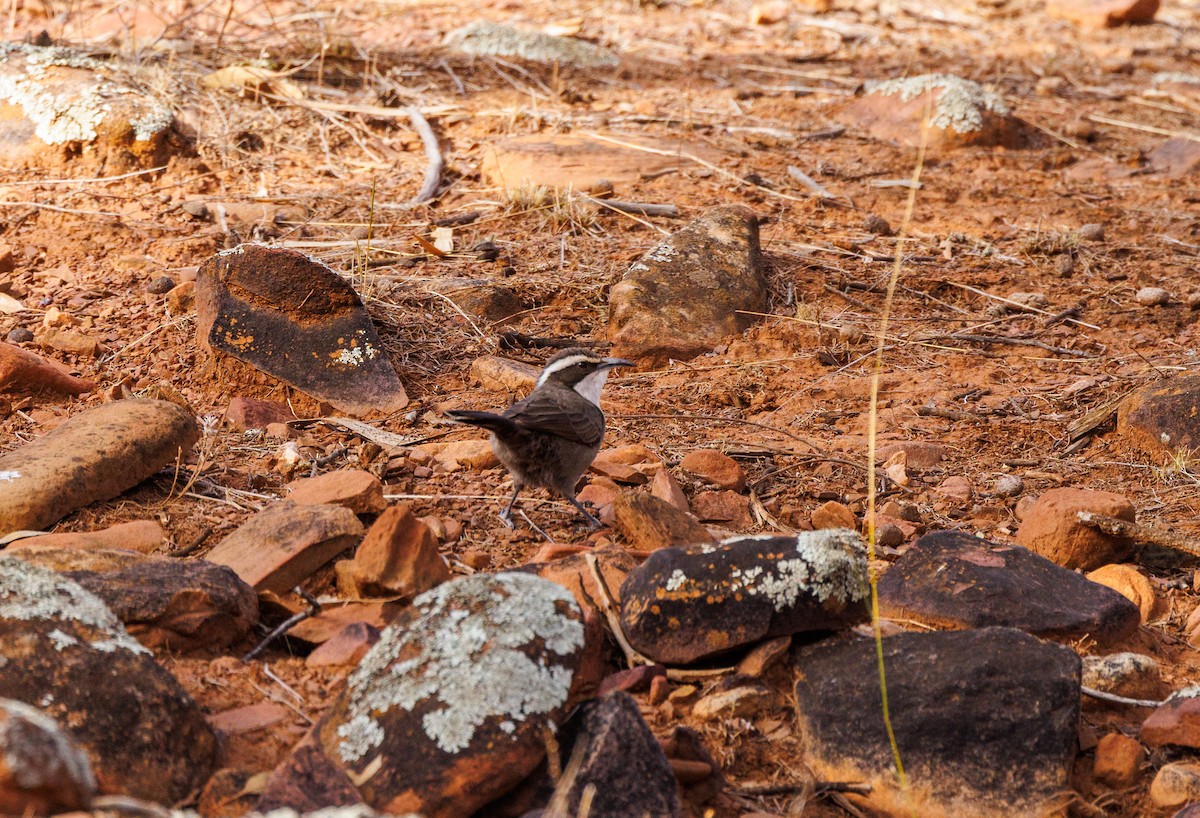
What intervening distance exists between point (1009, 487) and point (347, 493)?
108 inches

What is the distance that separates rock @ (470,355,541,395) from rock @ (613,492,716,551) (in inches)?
58.9

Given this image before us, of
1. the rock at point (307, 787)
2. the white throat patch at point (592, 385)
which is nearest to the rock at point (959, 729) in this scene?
the rock at point (307, 787)

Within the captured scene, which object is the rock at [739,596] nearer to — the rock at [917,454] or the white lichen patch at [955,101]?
the rock at [917,454]

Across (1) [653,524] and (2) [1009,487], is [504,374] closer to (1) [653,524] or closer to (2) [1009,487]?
(1) [653,524]

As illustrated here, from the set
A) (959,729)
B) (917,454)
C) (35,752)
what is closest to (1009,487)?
(917,454)

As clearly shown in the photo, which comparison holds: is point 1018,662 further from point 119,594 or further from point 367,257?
point 367,257

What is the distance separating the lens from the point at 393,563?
361 cm

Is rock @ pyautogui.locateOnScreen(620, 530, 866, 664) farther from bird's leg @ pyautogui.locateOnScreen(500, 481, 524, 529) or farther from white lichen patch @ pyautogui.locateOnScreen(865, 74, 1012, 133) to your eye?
white lichen patch @ pyautogui.locateOnScreen(865, 74, 1012, 133)

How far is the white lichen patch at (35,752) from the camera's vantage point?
6.24 feet

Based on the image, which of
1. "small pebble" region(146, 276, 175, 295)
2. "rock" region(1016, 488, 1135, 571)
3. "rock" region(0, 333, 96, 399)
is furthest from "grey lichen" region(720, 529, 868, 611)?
"small pebble" region(146, 276, 175, 295)

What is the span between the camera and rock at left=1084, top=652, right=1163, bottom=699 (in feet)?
11.8

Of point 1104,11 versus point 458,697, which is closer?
point 458,697

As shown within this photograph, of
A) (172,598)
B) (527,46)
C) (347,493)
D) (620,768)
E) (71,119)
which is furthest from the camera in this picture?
(527,46)

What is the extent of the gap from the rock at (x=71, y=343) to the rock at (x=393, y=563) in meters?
2.85
